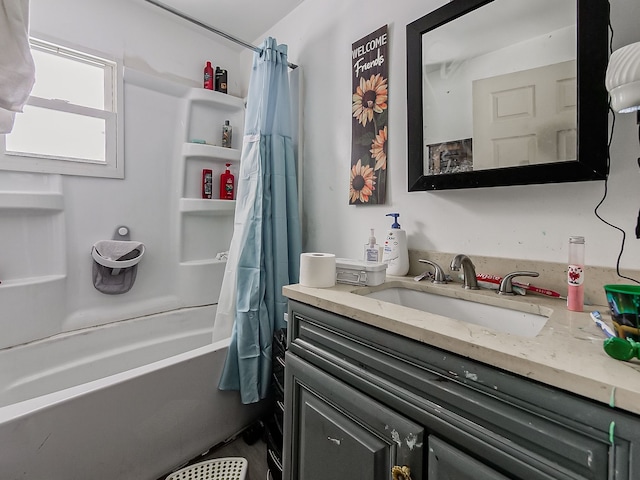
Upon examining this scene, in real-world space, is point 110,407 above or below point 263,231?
below

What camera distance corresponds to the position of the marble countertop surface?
0.43 m

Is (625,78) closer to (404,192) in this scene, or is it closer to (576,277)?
(576,277)

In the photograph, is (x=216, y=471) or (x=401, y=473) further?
(x=216, y=471)

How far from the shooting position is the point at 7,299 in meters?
1.55

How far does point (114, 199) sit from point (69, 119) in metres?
0.50

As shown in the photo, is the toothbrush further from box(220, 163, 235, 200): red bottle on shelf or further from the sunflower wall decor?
box(220, 163, 235, 200): red bottle on shelf

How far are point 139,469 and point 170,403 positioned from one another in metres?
0.25

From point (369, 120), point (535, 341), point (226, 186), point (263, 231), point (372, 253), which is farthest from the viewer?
point (226, 186)

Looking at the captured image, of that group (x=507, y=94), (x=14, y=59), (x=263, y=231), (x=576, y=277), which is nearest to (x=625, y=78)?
(x=507, y=94)

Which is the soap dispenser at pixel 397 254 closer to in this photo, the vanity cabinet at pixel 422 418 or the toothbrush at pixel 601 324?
the vanity cabinet at pixel 422 418

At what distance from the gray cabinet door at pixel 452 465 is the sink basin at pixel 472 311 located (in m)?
0.40

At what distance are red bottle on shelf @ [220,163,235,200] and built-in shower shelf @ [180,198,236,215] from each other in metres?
0.06

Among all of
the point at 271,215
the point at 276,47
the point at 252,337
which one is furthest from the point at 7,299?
the point at 276,47

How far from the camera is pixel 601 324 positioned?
Answer: 633 mm
